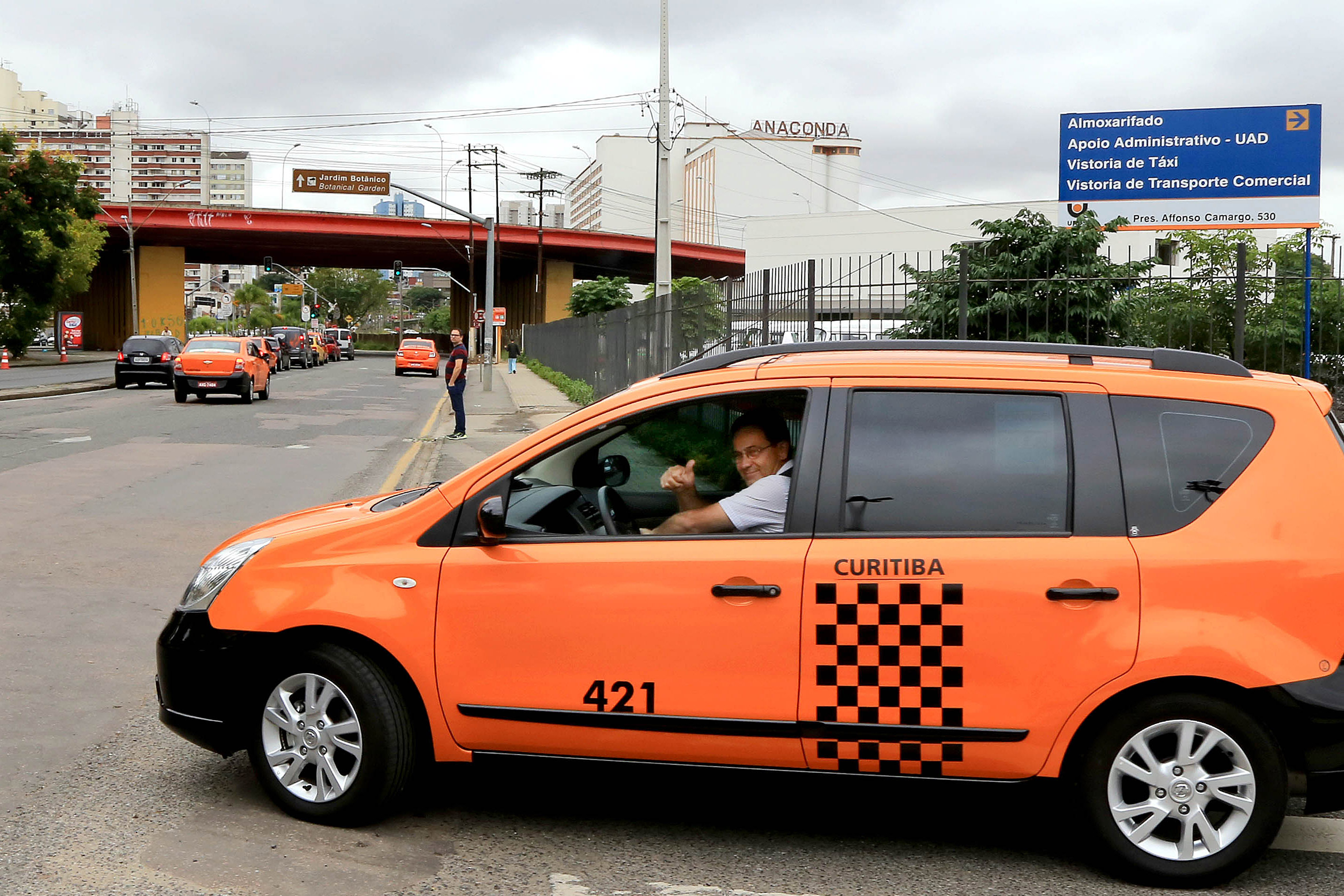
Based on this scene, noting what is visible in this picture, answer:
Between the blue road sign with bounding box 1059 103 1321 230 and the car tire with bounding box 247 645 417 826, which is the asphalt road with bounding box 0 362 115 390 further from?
the car tire with bounding box 247 645 417 826

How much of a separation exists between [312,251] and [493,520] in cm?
8308

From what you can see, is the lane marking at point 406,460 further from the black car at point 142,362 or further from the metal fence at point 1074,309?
the black car at point 142,362

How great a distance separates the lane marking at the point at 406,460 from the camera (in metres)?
14.6

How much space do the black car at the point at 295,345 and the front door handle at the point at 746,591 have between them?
55495 millimetres

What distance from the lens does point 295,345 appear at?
5934 centimetres

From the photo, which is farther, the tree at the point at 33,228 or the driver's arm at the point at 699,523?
the tree at the point at 33,228

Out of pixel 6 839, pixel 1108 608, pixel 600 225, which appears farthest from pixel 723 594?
pixel 600 225

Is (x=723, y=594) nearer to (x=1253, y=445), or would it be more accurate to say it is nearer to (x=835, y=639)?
(x=835, y=639)

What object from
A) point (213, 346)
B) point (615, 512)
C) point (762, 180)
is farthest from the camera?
point (762, 180)

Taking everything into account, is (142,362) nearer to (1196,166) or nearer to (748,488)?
(1196,166)

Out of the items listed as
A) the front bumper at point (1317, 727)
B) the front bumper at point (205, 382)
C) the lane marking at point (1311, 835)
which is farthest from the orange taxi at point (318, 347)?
the front bumper at point (1317, 727)

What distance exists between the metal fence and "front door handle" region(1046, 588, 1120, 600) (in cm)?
692

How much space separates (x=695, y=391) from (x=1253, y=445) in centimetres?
174

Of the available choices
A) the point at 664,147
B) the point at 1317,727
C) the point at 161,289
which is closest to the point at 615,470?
the point at 1317,727
